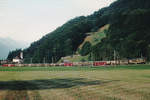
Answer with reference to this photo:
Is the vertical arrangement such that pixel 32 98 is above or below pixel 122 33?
below

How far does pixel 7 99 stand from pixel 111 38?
181m

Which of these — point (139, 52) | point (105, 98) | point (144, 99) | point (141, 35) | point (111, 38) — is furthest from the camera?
point (111, 38)

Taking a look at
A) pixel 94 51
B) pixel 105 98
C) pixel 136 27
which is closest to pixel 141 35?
pixel 136 27

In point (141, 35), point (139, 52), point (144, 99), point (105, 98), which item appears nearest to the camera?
point (144, 99)

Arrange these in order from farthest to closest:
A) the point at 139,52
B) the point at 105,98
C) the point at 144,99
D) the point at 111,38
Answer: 1. the point at 111,38
2. the point at 139,52
3. the point at 105,98
4. the point at 144,99

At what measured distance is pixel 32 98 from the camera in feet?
38.3

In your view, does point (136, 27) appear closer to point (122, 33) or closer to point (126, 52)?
point (122, 33)

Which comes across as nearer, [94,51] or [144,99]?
[144,99]

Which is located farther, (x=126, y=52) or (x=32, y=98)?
(x=126, y=52)

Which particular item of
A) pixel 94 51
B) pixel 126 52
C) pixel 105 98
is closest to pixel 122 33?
pixel 94 51

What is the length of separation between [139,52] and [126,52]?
7.38m

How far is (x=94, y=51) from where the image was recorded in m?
178

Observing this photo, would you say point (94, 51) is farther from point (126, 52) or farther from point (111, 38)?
point (126, 52)

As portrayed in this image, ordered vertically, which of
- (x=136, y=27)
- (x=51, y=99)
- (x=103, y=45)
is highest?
(x=136, y=27)
